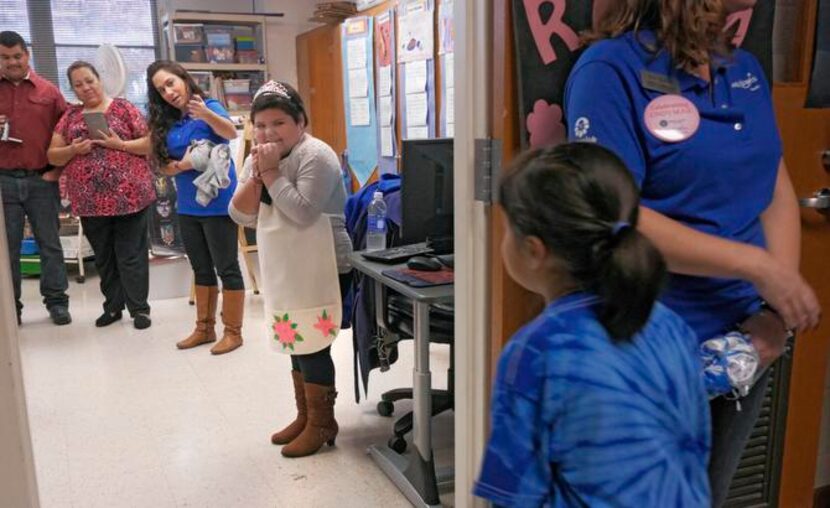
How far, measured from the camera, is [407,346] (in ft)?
11.6

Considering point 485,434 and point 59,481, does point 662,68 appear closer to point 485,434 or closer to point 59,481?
point 485,434

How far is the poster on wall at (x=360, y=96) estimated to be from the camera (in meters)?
4.49

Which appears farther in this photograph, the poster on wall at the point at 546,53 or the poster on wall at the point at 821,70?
the poster on wall at the point at 821,70

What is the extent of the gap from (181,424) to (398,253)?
1125 mm

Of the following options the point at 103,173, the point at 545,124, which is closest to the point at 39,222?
the point at 103,173

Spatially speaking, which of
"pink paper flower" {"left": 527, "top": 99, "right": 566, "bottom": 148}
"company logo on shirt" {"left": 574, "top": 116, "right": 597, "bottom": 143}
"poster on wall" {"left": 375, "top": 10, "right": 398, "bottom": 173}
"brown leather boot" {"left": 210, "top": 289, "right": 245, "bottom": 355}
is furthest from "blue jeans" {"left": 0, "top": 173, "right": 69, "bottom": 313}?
"company logo on shirt" {"left": 574, "top": 116, "right": 597, "bottom": 143}

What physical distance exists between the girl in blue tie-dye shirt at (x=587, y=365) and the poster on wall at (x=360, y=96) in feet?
12.4

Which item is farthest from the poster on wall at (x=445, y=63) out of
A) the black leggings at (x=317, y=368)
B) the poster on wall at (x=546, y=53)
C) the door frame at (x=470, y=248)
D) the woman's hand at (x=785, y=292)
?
the woman's hand at (x=785, y=292)

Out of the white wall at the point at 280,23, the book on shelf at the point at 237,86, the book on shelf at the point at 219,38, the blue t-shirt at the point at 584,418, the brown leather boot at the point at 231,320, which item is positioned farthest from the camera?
the white wall at the point at 280,23

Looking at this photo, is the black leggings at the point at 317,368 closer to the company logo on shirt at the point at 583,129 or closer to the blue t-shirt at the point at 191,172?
the blue t-shirt at the point at 191,172

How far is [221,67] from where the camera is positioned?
18.5ft

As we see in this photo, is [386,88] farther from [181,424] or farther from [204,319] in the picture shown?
[181,424]

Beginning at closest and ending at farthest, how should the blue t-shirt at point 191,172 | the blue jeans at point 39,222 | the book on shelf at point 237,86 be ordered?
the blue t-shirt at point 191,172 → the blue jeans at point 39,222 → the book on shelf at point 237,86

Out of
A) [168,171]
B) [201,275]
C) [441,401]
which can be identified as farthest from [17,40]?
[441,401]
